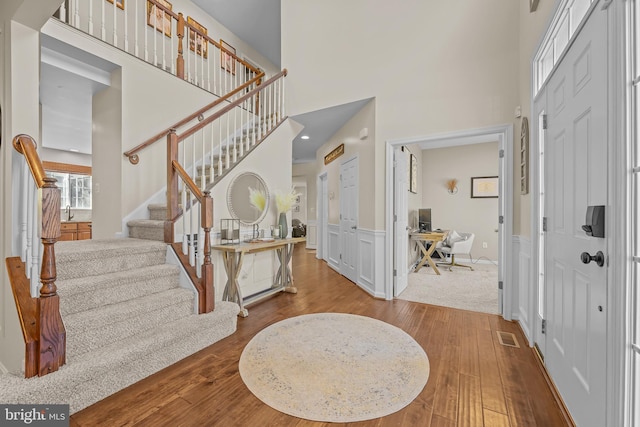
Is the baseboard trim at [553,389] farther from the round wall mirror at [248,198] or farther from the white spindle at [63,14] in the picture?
the white spindle at [63,14]

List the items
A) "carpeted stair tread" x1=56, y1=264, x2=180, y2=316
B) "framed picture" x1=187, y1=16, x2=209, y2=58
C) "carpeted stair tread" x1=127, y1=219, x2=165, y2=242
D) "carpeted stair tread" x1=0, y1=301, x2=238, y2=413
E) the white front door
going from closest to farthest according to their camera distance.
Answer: "carpeted stair tread" x1=0, y1=301, x2=238, y2=413
"carpeted stair tread" x1=56, y1=264, x2=180, y2=316
"carpeted stair tread" x1=127, y1=219, x2=165, y2=242
the white front door
"framed picture" x1=187, y1=16, x2=209, y2=58

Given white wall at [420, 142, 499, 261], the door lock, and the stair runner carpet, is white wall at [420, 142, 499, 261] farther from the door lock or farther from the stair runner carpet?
the stair runner carpet

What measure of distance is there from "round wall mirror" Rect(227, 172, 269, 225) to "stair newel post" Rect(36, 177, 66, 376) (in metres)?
1.87

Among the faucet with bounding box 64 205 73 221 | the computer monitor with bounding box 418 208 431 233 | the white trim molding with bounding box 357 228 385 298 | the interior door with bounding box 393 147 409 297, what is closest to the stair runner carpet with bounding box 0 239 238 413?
the white trim molding with bounding box 357 228 385 298

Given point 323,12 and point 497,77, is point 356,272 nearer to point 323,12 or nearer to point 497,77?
point 497,77

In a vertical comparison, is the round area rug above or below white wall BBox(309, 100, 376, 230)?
below

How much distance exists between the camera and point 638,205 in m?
1.01

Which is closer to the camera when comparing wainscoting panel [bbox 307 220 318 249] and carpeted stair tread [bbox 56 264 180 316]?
carpeted stair tread [bbox 56 264 180 316]

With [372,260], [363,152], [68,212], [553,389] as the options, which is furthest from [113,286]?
[68,212]

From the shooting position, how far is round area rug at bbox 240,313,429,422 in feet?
5.20

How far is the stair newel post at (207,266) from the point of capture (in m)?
2.43

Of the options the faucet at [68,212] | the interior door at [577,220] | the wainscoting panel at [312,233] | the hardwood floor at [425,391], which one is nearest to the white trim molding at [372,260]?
the hardwood floor at [425,391]

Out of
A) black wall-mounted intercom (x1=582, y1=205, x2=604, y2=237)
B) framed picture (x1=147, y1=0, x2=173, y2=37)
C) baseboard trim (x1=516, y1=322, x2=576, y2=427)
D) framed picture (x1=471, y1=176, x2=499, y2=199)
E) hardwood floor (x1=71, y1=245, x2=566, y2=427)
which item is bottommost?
hardwood floor (x1=71, y1=245, x2=566, y2=427)

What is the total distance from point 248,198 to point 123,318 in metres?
2.00
